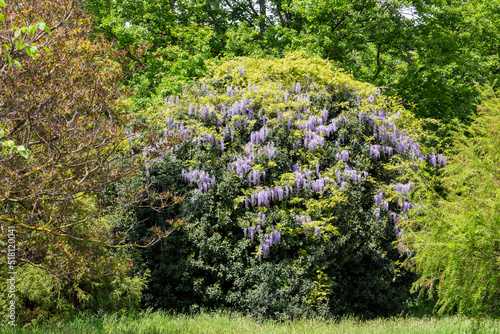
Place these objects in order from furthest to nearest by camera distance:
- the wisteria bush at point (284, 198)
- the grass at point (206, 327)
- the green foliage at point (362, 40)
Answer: the green foliage at point (362, 40), the wisteria bush at point (284, 198), the grass at point (206, 327)

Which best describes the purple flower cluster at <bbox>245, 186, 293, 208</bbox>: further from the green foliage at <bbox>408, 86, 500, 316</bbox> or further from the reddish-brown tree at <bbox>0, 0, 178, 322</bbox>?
the reddish-brown tree at <bbox>0, 0, 178, 322</bbox>

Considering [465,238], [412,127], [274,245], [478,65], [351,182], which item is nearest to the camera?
[465,238]

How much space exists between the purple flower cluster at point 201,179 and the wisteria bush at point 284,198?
1.0 inches

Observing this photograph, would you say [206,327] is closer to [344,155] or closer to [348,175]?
[348,175]

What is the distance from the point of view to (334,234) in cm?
1012

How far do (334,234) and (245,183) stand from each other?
2369mm

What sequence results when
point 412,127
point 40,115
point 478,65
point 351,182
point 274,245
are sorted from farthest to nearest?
Result: point 478,65 < point 412,127 < point 351,182 < point 274,245 < point 40,115

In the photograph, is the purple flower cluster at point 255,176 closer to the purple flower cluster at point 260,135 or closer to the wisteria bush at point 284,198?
the wisteria bush at point 284,198

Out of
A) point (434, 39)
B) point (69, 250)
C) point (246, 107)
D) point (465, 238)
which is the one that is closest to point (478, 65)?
point (434, 39)

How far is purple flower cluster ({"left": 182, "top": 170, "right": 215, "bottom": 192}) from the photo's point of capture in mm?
10336

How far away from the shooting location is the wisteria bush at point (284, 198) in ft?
32.2

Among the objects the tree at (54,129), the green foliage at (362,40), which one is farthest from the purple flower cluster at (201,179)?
the green foliage at (362,40)

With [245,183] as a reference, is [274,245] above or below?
below

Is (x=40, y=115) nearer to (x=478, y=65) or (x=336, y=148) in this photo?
(x=336, y=148)
